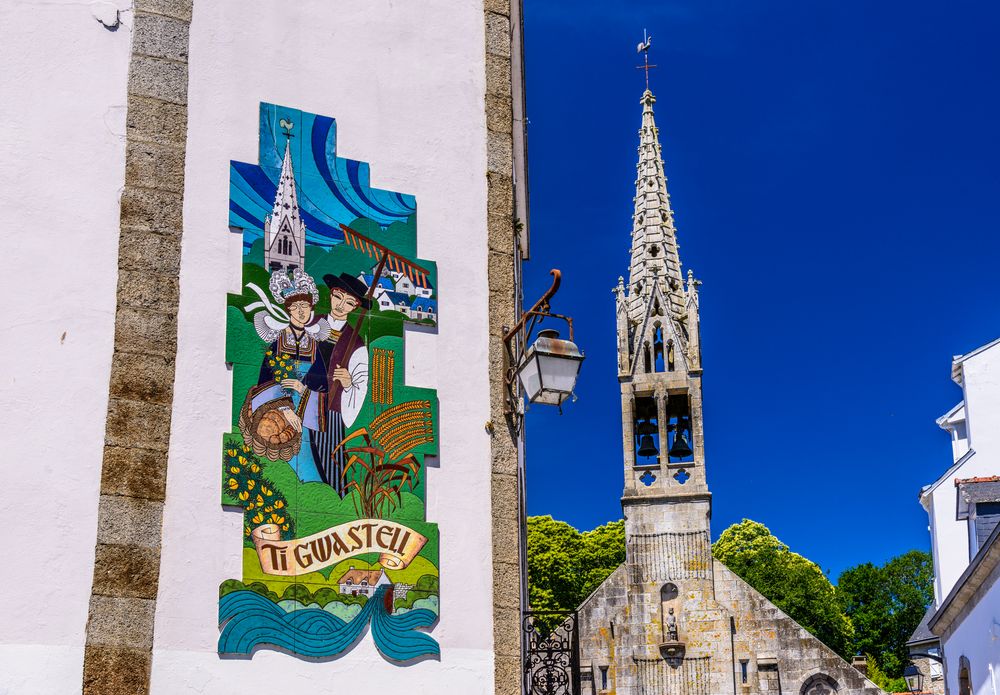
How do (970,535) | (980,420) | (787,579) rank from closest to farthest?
(970,535), (980,420), (787,579)

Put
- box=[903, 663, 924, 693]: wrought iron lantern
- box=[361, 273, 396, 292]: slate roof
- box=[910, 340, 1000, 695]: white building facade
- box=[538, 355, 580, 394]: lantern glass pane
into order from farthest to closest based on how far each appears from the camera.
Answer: box=[903, 663, 924, 693]: wrought iron lantern
box=[910, 340, 1000, 695]: white building facade
box=[361, 273, 396, 292]: slate roof
box=[538, 355, 580, 394]: lantern glass pane

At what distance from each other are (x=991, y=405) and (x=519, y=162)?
13.7 metres

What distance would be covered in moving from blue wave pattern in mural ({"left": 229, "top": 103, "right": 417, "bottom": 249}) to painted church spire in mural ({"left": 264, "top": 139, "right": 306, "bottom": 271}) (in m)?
0.04

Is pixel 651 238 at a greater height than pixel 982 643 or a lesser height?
greater

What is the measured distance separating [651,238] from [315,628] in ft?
93.2

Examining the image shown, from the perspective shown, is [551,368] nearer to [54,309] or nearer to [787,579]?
[54,309]

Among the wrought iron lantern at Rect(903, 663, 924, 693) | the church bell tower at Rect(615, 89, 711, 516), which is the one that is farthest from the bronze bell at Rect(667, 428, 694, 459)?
the wrought iron lantern at Rect(903, 663, 924, 693)

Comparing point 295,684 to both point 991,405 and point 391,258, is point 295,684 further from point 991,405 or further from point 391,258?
point 991,405

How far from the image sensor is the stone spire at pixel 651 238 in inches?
1362

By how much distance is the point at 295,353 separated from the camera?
8.73 metres

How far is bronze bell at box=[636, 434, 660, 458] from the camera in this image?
106 ft

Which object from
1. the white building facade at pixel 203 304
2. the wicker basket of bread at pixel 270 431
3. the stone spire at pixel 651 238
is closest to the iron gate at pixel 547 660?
the white building facade at pixel 203 304

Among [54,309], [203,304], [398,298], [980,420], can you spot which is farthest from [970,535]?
[54,309]

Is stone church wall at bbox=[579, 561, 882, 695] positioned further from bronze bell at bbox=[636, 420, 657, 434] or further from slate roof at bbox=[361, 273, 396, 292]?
slate roof at bbox=[361, 273, 396, 292]
